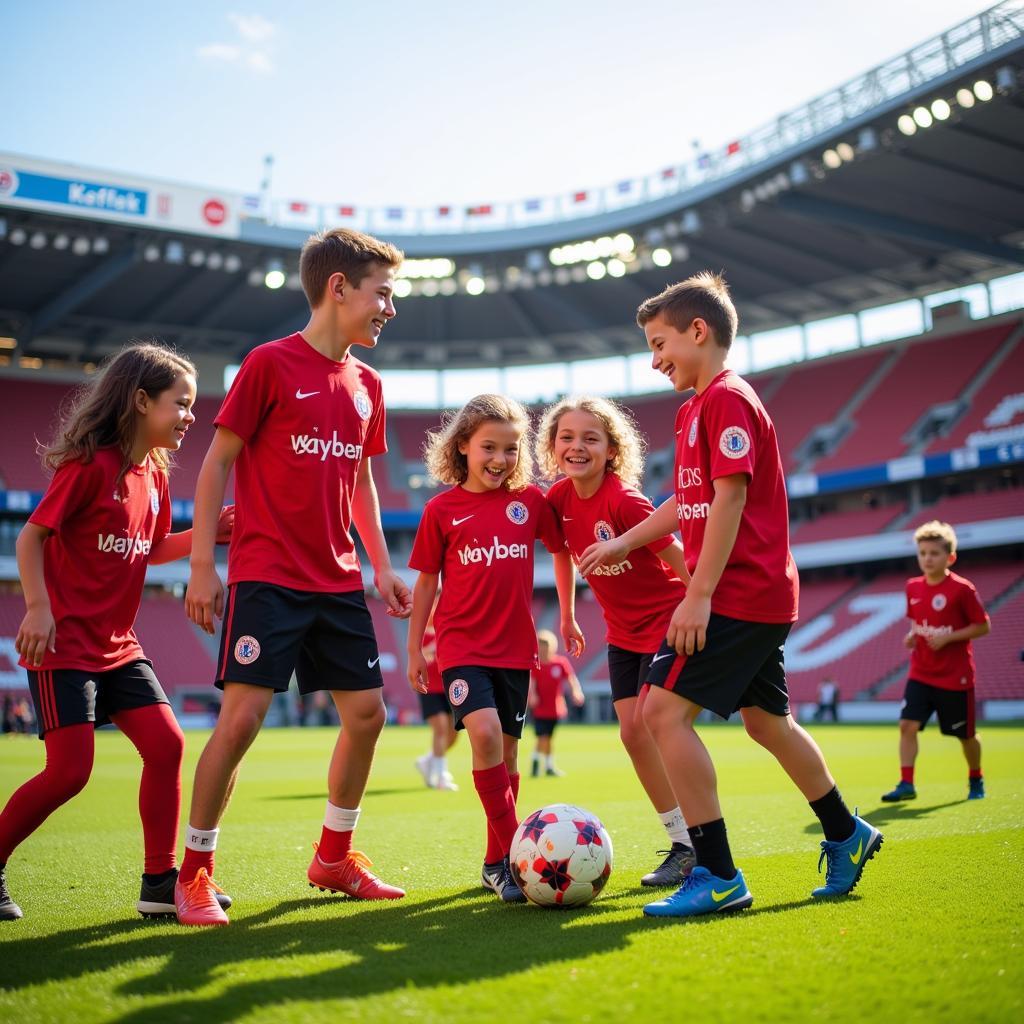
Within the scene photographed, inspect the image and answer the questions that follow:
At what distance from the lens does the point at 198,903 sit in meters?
3.56

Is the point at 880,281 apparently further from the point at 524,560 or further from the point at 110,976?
the point at 110,976

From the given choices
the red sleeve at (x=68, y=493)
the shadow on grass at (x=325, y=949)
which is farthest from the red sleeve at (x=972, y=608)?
the red sleeve at (x=68, y=493)

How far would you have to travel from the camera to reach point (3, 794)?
9508 millimetres

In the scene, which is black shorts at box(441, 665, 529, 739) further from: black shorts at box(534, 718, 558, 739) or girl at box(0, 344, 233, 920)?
black shorts at box(534, 718, 558, 739)

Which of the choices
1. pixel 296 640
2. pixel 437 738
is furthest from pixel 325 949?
pixel 437 738

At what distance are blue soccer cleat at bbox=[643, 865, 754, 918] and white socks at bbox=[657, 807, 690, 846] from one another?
1029 mm

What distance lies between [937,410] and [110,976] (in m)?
34.0

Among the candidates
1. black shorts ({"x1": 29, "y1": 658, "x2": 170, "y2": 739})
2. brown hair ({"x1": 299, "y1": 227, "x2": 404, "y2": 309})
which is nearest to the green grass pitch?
black shorts ({"x1": 29, "y1": 658, "x2": 170, "y2": 739})

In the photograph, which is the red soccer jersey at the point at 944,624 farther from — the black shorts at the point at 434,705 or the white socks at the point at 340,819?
the white socks at the point at 340,819

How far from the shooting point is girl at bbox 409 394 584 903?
4238mm

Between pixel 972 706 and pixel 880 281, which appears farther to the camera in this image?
pixel 880 281

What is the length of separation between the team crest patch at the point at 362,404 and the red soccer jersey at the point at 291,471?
0.06 metres

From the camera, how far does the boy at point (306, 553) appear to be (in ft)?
11.8

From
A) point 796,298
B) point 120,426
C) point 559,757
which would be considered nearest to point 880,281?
point 796,298
